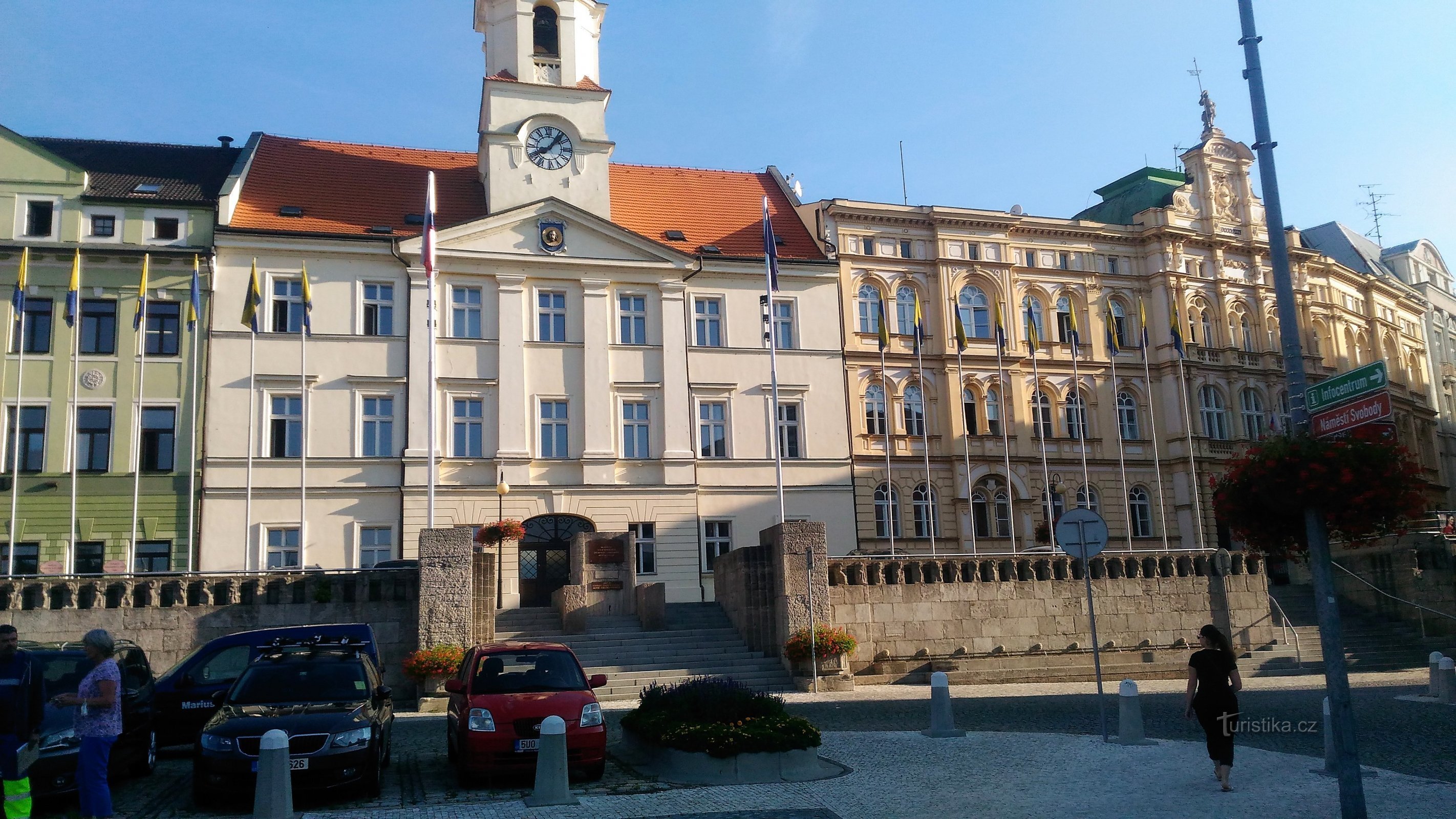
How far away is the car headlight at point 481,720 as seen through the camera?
42.7ft

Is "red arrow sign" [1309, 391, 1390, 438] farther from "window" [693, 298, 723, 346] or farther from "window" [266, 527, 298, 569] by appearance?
"window" [266, 527, 298, 569]

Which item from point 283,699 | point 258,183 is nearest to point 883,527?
point 258,183

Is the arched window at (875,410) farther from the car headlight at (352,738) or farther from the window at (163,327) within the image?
the car headlight at (352,738)

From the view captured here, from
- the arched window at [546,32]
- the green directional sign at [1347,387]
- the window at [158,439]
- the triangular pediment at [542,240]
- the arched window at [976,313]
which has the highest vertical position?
the arched window at [546,32]

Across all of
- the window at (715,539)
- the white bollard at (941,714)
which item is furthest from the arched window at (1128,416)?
the white bollard at (941,714)

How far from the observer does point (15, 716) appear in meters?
9.34

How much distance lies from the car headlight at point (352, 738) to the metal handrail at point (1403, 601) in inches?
1015

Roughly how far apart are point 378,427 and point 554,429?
17.1ft

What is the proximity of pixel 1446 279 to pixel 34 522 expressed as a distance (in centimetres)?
7602

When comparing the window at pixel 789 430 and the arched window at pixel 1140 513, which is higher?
the window at pixel 789 430

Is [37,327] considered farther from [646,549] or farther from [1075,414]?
[1075,414]

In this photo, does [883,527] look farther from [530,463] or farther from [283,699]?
[283,699]

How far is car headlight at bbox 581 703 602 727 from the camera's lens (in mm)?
13266

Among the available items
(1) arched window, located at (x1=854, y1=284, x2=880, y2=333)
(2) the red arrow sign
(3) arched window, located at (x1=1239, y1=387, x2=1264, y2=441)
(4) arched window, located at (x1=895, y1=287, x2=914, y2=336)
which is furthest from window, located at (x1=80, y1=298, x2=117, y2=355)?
(3) arched window, located at (x1=1239, y1=387, x2=1264, y2=441)
